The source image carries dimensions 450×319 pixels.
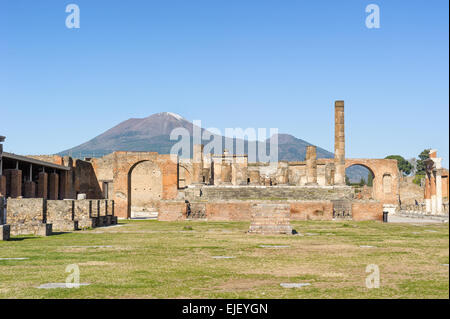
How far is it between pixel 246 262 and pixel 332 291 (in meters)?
3.30

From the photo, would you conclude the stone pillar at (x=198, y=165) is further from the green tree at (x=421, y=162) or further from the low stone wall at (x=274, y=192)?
the green tree at (x=421, y=162)

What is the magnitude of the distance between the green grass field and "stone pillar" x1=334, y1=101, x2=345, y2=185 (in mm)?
22551

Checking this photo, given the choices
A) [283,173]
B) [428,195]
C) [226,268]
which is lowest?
[226,268]

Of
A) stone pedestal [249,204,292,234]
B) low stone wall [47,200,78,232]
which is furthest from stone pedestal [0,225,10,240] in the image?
stone pedestal [249,204,292,234]

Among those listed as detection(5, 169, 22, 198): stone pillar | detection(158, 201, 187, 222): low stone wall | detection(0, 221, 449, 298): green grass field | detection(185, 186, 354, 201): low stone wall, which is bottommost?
detection(0, 221, 449, 298): green grass field

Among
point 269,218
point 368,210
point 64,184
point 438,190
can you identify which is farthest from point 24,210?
point 438,190

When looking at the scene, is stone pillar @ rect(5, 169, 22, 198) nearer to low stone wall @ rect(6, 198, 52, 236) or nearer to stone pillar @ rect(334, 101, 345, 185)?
low stone wall @ rect(6, 198, 52, 236)

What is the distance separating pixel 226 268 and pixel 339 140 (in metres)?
29.6

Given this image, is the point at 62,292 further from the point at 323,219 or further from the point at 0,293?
the point at 323,219

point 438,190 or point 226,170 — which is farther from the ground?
point 226,170

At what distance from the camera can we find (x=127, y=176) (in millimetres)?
37844

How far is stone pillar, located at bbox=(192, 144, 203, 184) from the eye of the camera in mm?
39812

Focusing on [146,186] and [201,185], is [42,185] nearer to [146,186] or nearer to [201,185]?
[201,185]
